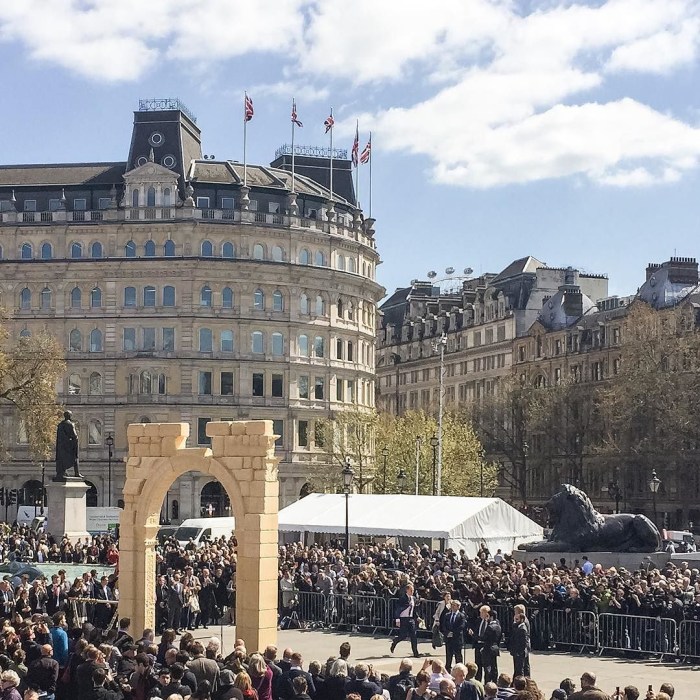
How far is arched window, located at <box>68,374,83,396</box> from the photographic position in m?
87.5

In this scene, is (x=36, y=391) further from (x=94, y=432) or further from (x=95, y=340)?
(x=95, y=340)

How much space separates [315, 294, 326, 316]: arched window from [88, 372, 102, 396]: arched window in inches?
625

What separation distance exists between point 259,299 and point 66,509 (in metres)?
42.6

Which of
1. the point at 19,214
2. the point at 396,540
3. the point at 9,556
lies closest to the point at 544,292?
the point at 19,214

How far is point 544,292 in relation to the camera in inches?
4454

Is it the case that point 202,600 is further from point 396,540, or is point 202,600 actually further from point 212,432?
point 396,540

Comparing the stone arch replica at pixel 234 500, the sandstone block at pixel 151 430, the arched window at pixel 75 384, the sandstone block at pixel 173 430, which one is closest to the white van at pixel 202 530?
the stone arch replica at pixel 234 500

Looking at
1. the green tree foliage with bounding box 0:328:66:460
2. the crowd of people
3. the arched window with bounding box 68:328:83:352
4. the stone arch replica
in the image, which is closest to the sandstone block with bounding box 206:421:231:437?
the stone arch replica

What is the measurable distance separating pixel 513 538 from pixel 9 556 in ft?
57.0

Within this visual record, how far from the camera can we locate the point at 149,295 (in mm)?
87188

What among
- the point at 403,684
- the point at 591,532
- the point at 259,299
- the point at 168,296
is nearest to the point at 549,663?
the point at 403,684

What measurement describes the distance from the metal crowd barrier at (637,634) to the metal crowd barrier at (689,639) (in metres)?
0.15

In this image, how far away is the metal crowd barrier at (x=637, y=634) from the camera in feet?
89.1

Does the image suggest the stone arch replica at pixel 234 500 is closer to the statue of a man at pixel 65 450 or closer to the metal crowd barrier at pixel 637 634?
the metal crowd barrier at pixel 637 634
